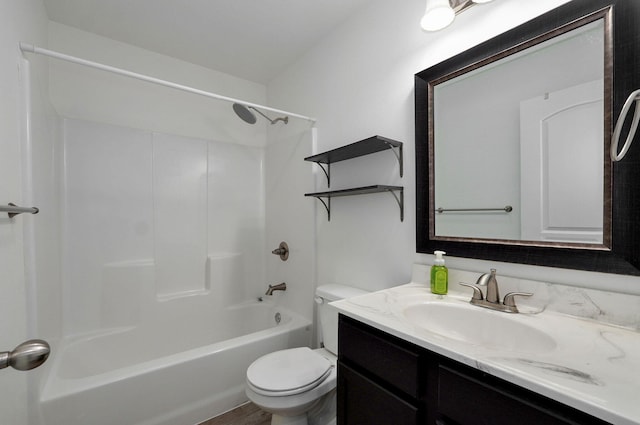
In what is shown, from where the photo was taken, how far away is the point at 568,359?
0.63 metres

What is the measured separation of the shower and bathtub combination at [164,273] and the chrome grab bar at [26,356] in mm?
960

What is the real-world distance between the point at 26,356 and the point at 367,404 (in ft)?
2.89

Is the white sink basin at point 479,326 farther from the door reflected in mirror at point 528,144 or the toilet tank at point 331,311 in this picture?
the toilet tank at point 331,311

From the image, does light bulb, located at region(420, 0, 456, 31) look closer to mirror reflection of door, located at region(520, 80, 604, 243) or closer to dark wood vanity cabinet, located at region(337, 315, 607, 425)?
mirror reflection of door, located at region(520, 80, 604, 243)

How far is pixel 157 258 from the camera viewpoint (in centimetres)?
210

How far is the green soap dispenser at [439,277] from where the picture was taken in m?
1.14

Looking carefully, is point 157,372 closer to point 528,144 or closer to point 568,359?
point 568,359

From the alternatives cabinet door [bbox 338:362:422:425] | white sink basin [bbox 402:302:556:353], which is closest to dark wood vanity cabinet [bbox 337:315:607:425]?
cabinet door [bbox 338:362:422:425]

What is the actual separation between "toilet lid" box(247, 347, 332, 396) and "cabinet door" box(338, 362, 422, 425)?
27 centimetres

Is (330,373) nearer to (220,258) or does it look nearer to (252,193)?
(220,258)

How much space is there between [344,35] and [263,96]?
1178mm

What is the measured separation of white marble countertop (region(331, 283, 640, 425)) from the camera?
0.49m

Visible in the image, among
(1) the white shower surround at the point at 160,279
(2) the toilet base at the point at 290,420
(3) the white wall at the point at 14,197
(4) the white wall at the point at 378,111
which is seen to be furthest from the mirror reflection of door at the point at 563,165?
(3) the white wall at the point at 14,197

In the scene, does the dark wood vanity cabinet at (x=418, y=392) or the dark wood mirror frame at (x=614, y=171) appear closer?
the dark wood vanity cabinet at (x=418, y=392)
